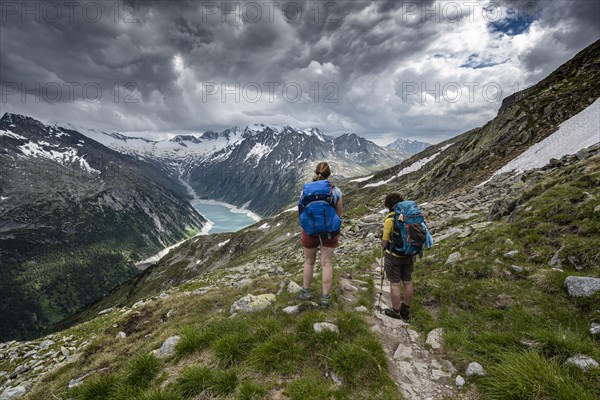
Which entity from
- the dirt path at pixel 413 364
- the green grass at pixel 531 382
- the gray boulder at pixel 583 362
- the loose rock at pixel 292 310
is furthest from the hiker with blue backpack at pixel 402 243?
the gray boulder at pixel 583 362

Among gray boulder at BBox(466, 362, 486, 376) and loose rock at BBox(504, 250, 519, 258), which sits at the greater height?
loose rock at BBox(504, 250, 519, 258)

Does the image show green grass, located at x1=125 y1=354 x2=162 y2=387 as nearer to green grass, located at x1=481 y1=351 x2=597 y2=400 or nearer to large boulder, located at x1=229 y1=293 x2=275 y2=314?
large boulder, located at x1=229 y1=293 x2=275 y2=314

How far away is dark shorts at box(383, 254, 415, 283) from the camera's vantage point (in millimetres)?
8117

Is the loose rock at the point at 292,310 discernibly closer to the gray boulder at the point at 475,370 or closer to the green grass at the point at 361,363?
the green grass at the point at 361,363

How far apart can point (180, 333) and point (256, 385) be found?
3.40m

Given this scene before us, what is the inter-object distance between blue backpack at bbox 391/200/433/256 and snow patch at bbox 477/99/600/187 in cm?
2450

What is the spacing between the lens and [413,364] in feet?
20.3

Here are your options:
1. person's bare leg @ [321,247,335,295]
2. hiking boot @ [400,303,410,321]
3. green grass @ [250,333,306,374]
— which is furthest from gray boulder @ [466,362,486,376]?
person's bare leg @ [321,247,335,295]

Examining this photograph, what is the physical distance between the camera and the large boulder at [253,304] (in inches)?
344

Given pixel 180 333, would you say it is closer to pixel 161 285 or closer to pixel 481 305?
pixel 481 305

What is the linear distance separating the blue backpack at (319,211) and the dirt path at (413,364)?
3.05 m

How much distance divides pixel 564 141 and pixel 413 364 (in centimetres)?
3320

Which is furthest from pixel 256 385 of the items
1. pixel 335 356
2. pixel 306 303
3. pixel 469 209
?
pixel 469 209

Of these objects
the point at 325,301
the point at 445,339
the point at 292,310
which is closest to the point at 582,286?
the point at 445,339
